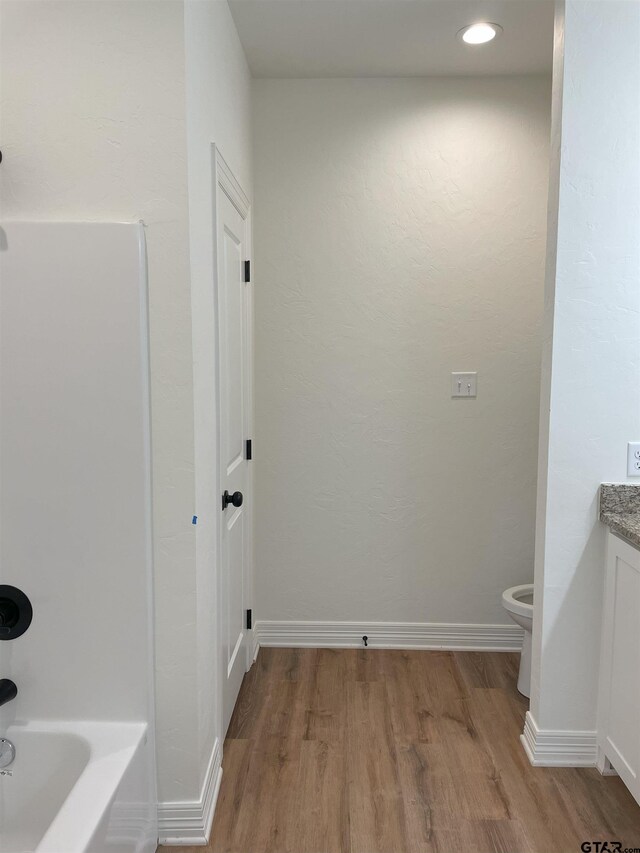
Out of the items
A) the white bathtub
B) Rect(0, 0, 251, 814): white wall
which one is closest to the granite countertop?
Rect(0, 0, 251, 814): white wall

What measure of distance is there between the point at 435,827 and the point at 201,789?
2.30 ft

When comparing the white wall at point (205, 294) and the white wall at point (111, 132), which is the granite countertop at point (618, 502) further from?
the white wall at point (111, 132)

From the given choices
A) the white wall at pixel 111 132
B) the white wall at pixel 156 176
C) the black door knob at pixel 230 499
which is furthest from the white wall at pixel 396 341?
the white wall at pixel 111 132

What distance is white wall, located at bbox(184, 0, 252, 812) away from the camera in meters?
1.85

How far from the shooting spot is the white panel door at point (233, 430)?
2314 millimetres

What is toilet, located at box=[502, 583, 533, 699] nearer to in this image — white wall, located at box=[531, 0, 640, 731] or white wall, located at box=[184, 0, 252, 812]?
white wall, located at box=[531, 0, 640, 731]

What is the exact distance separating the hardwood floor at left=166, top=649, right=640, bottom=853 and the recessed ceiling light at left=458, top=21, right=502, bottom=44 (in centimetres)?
262

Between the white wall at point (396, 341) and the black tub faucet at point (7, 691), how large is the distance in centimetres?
150

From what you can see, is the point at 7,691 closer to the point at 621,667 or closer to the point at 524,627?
the point at 621,667

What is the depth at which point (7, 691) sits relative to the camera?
1.81 meters

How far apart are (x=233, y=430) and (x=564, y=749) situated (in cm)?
163

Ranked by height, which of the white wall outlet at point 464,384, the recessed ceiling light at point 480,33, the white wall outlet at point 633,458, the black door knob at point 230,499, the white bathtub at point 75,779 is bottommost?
the white bathtub at point 75,779

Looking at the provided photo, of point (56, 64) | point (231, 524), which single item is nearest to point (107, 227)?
point (56, 64)

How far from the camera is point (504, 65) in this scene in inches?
113
